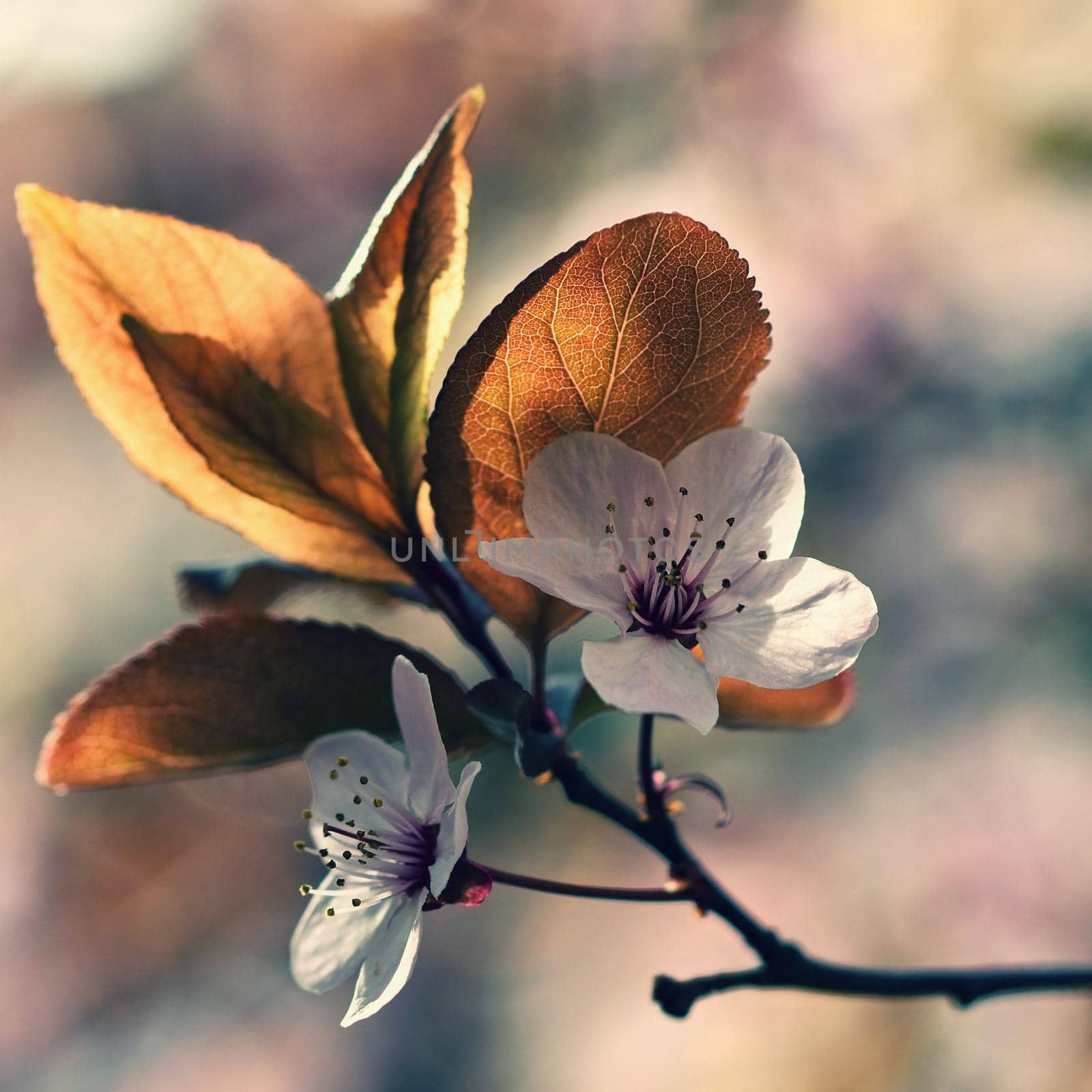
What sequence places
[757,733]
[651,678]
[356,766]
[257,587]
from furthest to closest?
[757,733], [257,587], [356,766], [651,678]

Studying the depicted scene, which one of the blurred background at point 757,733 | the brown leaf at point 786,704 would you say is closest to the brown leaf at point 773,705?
the brown leaf at point 786,704

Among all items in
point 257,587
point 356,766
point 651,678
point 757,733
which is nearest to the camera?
point 651,678

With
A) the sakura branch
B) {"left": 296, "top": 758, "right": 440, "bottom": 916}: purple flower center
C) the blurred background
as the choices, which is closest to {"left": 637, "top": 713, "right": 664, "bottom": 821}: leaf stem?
the sakura branch

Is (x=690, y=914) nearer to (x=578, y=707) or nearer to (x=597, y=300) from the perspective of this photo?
(x=578, y=707)

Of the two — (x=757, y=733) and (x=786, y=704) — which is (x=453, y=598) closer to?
(x=786, y=704)

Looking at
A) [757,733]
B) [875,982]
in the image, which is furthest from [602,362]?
[757,733]

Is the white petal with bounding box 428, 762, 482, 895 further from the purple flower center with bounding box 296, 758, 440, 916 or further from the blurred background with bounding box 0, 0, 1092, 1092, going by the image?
the blurred background with bounding box 0, 0, 1092, 1092

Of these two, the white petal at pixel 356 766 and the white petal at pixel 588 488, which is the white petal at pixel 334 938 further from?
the white petal at pixel 588 488
